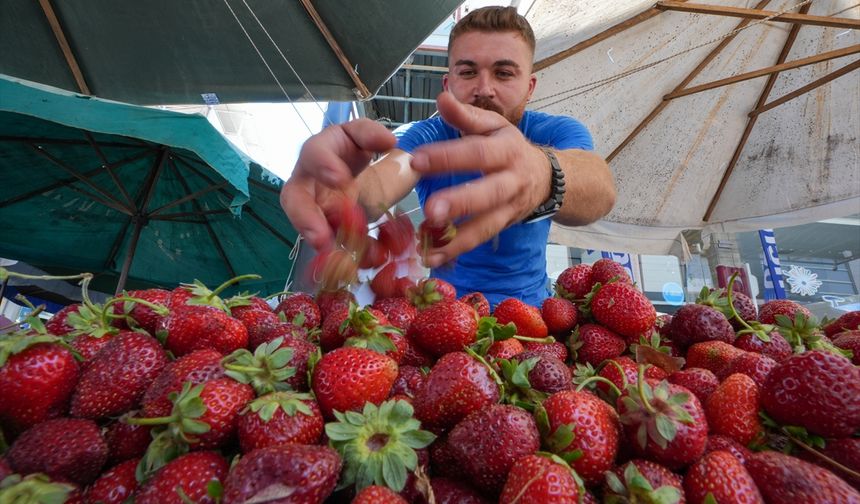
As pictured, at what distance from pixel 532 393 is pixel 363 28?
3.54 meters

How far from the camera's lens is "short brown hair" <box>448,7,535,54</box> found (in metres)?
2.06

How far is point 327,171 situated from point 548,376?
0.58 m

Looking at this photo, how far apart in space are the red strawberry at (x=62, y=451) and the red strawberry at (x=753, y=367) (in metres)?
1.17

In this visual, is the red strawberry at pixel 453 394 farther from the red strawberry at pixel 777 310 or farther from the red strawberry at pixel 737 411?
the red strawberry at pixel 777 310

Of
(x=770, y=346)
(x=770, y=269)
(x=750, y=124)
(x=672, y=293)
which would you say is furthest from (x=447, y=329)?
(x=672, y=293)

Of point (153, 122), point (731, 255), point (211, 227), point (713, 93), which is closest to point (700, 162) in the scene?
point (713, 93)

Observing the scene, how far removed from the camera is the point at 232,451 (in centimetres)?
71

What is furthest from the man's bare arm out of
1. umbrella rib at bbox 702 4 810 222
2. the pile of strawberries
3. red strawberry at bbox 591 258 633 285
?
umbrella rib at bbox 702 4 810 222

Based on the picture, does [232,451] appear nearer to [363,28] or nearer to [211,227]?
[363,28]

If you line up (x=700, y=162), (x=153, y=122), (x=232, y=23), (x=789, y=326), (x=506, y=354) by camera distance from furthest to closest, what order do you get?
1. (x=700, y=162)
2. (x=232, y=23)
3. (x=153, y=122)
4. (x=789, y=326)
5. (x=506, y=354)

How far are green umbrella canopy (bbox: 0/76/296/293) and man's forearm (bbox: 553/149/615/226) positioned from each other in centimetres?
206

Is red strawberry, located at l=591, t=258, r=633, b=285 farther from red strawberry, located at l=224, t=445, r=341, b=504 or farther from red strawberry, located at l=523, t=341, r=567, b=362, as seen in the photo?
red strawberry, located at l=224, t=445, r=341, b=504

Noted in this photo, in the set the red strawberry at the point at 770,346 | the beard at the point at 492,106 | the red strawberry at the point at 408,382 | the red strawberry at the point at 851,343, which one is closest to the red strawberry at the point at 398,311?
the red strawberry at the point at 408,382

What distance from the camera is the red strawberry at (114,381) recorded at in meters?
0.73
